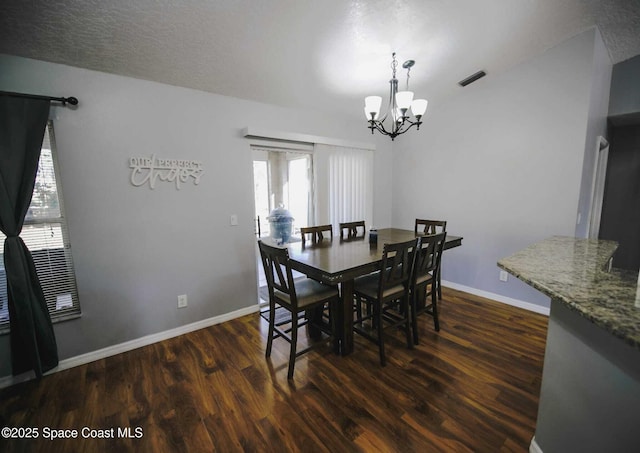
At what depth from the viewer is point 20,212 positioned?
1850 mm

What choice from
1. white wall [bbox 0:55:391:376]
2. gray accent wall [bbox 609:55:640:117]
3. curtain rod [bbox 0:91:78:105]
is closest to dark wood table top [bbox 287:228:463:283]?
white wall [bbox 0:55:391:376]

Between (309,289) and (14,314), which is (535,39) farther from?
(14,314)

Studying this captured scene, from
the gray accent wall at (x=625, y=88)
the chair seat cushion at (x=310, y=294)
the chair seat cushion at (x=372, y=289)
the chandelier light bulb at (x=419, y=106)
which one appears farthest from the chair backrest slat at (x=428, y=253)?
the gray accent wall at (x=625, y=88)

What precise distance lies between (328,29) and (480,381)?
9.72 ft

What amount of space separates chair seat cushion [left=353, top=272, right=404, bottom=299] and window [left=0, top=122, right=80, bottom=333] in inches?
93.4

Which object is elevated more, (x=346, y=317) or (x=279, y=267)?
(x=279, y=267)

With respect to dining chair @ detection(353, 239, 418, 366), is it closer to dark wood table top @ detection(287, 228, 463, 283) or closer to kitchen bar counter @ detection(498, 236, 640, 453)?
dark wood table top @ detection(287, 228, 463, 283)

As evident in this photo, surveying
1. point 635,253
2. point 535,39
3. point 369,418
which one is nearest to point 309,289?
point 369,418

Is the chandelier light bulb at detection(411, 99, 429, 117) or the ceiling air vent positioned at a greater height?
the ceiling air vent

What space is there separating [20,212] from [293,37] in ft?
7.94

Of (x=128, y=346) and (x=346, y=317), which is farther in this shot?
(x=128, y=346)

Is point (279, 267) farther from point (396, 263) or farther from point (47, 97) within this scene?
point (47, 97)

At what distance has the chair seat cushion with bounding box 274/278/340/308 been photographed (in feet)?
6.73

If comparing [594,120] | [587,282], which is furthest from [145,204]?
[594,120]
